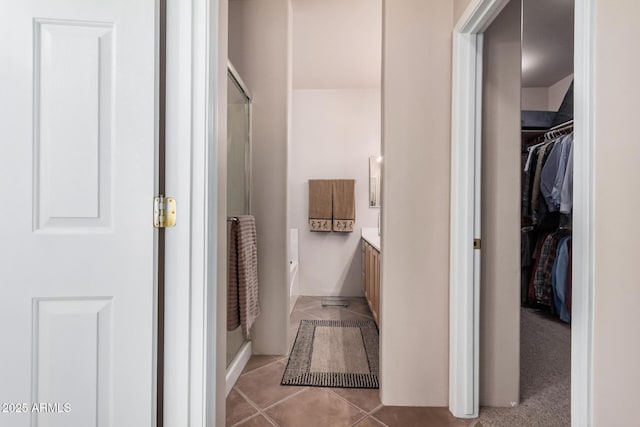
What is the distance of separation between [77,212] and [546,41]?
13.5 ft

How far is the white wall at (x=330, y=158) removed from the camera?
4.08m

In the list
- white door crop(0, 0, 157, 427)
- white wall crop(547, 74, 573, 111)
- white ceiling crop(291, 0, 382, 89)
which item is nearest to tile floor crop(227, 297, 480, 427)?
white door crop(0, 0, 157, 427)

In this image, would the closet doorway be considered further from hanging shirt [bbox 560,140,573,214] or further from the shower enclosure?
the shower enclosure

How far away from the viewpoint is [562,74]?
379 centimetres

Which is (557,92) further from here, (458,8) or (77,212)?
(77,212)

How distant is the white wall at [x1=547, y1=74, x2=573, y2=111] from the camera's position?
12.7ft

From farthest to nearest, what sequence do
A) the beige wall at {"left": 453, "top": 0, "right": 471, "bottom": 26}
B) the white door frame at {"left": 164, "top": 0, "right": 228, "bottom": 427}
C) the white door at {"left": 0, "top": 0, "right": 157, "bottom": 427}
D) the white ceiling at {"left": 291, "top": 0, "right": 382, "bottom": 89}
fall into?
the white ceiling at {"left": 291, "top": 0, "right": 382, "bottom": 89}
the beige wall at {"left": 453, "top": 0, "right": 471, "bottom": 26}
the white door frame at {"left": 164, "top": 0, "right": 228, "bottom": 427}
the white door at {"left": 0, "top": 0, "right": 157, "bottom": 427}

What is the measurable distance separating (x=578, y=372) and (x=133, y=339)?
120cm

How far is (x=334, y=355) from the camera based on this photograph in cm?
227

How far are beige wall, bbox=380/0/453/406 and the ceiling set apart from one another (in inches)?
65.1

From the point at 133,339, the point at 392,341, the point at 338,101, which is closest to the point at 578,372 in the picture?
the point at 392,341

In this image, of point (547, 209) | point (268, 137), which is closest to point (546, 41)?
point (547, 209)

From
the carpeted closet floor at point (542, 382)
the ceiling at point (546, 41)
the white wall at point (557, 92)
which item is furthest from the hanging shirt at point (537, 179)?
the white wall at point (557, 92)

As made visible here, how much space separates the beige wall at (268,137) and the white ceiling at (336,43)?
1.42ft
